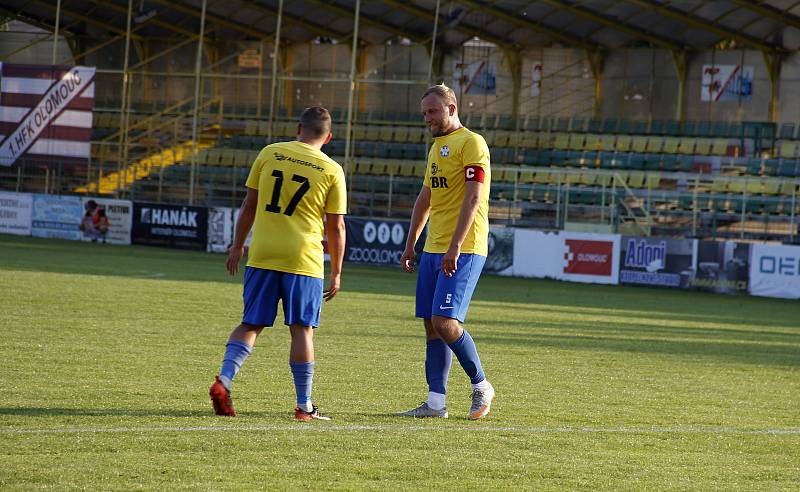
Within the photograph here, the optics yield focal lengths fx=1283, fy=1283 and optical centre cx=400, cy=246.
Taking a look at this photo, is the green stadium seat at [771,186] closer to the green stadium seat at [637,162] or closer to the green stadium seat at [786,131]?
the green stadium seat at [637,162]

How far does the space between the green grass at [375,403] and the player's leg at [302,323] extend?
0.17 metres

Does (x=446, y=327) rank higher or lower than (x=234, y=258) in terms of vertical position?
lower

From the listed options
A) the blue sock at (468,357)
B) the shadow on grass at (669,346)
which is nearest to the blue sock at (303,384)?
the blue sock at (468,357)

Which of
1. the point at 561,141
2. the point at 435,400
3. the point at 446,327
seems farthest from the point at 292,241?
the point at 561,141

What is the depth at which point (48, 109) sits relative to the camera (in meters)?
36.0

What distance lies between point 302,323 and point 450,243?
1060 mm

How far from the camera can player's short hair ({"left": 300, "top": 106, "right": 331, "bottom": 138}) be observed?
25.5 feet

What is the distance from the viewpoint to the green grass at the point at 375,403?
247 inches

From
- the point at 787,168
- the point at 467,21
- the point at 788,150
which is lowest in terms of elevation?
the point at 787,168

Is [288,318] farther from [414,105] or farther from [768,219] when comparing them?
[414,105]

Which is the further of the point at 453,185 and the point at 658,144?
the point at 658,144

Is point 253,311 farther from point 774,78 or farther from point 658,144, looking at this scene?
point 774,78

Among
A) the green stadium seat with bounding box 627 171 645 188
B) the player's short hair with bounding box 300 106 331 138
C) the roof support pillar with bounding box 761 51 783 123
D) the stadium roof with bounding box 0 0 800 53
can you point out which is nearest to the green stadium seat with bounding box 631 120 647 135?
the stadium roof with bounding box 0 0 800 53

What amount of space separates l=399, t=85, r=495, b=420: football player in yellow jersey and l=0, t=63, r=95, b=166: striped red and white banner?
28915 millimetres
